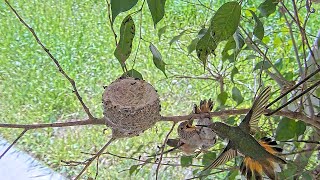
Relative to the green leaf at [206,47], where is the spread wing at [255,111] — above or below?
below

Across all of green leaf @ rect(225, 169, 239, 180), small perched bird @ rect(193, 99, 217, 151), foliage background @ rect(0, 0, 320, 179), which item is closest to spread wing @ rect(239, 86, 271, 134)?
small perched bird @ rect(193, 99, 217, 151)

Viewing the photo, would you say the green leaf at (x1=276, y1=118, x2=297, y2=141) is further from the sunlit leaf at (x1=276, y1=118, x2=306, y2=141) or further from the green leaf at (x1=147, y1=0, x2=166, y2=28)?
the green leaf at (x1=147, y1=0, x2=166, y2=28)

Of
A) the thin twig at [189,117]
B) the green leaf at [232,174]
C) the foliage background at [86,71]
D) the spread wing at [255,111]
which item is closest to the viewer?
the spread wing at [255,111]

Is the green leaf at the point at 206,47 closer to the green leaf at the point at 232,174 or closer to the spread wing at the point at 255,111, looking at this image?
the spread wing at the point at 255,111

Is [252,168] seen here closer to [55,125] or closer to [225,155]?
[225,155]

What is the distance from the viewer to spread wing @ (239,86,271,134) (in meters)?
0.40

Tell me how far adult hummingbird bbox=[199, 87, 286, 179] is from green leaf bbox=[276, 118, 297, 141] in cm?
22

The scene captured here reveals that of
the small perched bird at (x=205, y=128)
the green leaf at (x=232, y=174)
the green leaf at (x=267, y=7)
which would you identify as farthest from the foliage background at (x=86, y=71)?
Answer: the small perched bird at (x=205, y=128)

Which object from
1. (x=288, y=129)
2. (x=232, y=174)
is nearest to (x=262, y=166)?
(x=288, y=129)

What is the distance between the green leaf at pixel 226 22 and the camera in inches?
19.1

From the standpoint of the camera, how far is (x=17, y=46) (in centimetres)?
224

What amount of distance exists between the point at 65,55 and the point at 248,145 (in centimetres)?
184

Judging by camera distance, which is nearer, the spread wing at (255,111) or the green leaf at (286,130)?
the spread wing at (255,111)

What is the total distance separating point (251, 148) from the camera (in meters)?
0.40
